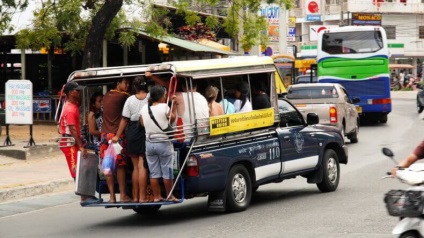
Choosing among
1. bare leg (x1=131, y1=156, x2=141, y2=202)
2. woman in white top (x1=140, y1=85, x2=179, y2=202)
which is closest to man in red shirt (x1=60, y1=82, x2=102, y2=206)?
bare leg (x1=131, y1=156, x2=141, y2=202)

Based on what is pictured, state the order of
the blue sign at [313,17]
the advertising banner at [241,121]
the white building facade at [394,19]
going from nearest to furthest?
the advertising banner at [241,121], the blue sign at [313,17], the white building facade at [394,19]

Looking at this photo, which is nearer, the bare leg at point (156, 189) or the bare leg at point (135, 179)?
the bare leg at point (156, 189)

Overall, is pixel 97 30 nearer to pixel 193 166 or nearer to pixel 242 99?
pixel 242 99

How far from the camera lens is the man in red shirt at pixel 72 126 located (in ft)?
40.8

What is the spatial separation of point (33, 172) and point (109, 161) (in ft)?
21.5

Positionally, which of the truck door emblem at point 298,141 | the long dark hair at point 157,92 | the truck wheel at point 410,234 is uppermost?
the long dark hair at point 157,92

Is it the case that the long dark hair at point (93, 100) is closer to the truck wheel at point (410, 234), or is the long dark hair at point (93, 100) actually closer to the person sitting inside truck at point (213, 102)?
→ the person sitting inside truck at point (213, 102)

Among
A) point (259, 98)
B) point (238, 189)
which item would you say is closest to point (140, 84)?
point (238, 189)

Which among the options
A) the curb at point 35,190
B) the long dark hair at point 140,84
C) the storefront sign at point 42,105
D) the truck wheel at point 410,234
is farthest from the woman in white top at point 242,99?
the storefront sign at point 42,105

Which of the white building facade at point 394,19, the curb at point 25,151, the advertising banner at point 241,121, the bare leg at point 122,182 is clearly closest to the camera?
the bare leg at point 122,182

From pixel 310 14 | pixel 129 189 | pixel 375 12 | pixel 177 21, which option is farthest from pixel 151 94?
pixel 375 12

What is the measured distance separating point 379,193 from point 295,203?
1.53 m

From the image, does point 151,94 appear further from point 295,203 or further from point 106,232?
point 295,203

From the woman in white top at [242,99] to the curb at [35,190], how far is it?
14.9 ft
